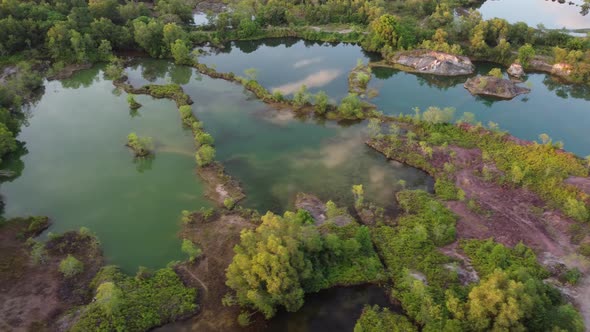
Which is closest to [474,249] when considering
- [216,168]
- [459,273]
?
[459,273]

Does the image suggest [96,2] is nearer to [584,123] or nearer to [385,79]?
[385,79]

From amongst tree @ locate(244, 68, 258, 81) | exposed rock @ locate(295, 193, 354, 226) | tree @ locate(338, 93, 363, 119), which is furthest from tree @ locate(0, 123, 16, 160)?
tree @ locate(338, 93, 363, 119)

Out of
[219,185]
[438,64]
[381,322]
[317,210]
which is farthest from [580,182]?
→ [219,185]

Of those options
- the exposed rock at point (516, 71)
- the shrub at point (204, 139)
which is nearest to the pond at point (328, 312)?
the shrub at point (204, 139)

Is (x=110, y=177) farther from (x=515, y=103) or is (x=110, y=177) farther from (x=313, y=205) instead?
(x=515, y=103)

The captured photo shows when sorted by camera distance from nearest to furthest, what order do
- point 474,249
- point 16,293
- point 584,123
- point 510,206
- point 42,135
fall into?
point 16,293 < point 474,249 < point 510,206 < point 42,135 < point 584,123

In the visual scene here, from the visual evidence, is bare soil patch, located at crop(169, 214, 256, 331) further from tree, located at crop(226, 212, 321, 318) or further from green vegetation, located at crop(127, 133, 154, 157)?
green vegetation, located at crop(127, 133, 154, 157)
